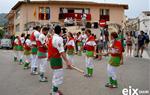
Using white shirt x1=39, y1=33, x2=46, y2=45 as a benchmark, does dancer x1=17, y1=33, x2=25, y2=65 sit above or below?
below

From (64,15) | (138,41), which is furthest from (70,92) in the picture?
(64,15)

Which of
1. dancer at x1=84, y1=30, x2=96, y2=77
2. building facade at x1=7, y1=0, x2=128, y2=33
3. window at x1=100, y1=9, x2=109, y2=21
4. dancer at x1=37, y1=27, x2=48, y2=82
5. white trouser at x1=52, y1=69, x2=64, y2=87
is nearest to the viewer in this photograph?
white trouser at x1=52, y1=69, x2=64, y2=87

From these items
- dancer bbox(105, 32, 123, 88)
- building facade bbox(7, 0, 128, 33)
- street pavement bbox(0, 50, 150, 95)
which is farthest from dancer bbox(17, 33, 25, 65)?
building facade bbox(7, 0, 128, 33)

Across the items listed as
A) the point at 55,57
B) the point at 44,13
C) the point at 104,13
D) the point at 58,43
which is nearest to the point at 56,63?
the point at 55,57

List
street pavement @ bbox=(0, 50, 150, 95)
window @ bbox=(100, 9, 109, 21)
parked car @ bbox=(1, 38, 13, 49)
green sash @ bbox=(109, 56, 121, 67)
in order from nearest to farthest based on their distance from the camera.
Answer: street pavement @ bbox=(0, 50, 150, 95), green sash @ bbox=(109, 56, 121, 67), parked car @ bbox=(1, 38, 13, 49), window @ bbox=(100, 9, 109, 21)

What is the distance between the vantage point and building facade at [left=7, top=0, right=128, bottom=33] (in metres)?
65.9

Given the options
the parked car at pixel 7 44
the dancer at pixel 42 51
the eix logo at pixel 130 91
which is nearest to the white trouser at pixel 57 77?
the eix logo at pixel 130 91

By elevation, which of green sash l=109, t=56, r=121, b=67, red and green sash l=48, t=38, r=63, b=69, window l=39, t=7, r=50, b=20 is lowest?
green sash l=109, t=56, r=121, b=67

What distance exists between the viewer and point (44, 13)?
66.4 metres

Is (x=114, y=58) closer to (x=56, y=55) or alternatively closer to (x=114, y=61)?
(x=114, y=61)

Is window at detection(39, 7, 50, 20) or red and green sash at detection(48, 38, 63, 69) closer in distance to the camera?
red and green sash at detection(48, 38, 63, 69)

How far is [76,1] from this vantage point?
66.8 m

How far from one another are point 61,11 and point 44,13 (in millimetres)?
2820

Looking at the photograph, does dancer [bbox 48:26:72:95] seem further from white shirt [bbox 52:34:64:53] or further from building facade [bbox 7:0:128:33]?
building facade [bbox 7:0:128:33]
